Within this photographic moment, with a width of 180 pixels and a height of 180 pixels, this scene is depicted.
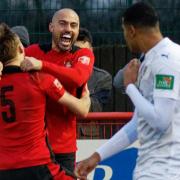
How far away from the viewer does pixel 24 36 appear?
7.95 meters

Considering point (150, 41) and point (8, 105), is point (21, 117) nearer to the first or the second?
point (8, 105)

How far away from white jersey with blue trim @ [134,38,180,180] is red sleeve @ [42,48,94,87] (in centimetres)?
144

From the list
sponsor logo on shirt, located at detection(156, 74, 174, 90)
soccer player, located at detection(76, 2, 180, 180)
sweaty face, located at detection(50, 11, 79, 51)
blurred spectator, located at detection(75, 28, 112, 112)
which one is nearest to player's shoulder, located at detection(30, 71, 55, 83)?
sweaty face, located at detection(50, 11, 79, 51)

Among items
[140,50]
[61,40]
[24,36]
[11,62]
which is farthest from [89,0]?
[140,50]

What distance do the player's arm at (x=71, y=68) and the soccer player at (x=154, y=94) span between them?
1175 millimetres

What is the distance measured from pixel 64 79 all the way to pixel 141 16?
1568mm

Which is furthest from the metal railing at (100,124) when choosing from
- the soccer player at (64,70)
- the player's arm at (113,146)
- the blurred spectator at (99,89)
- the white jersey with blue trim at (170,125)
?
the white jersey with blue trim at (170,125)

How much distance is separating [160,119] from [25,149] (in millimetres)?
1604

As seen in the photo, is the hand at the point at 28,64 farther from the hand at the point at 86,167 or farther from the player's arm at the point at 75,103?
the hand at the point at 86,167

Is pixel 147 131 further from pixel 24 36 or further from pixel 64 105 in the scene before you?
pixel 24 36

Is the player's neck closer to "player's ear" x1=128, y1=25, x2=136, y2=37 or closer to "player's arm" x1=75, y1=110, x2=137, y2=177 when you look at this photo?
"player's ear" x1=128, y1=25, x2=136, y2=37

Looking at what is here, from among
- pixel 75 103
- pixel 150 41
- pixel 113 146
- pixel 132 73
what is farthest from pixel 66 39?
pixel 150 41

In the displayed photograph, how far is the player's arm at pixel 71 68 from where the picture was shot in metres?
5.95

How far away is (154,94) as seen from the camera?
4668mm
